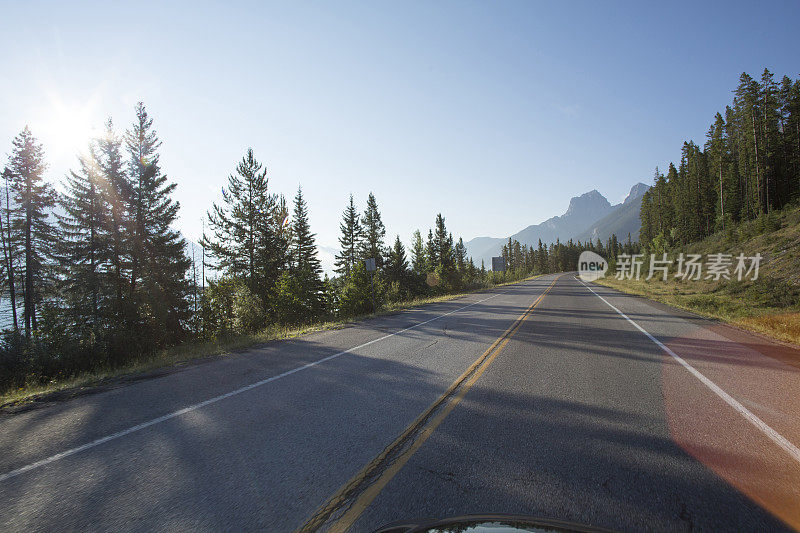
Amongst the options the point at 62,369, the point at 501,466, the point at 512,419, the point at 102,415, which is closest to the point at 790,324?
the point at 512,419

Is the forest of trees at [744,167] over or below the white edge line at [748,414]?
over

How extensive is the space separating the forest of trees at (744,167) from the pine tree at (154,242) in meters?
47.8

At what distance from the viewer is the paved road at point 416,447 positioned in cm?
232

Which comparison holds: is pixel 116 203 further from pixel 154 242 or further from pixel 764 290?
pixel 764 290

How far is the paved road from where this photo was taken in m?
2.32

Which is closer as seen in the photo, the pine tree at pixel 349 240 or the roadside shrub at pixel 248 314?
the roadside shrub at pixel 248 314

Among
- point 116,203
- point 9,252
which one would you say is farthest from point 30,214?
point 116,203

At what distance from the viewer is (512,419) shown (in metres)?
3.84

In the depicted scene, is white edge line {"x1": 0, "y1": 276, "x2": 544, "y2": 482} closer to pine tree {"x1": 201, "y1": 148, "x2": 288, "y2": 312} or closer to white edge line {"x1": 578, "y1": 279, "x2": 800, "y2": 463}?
white edge line {"x1": 578, "y1": 279, "x2": 800, "y2": 463}

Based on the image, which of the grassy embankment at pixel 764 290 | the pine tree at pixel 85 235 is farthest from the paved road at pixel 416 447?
the pine tree at pixel 85 235

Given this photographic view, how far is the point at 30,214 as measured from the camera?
24609mm

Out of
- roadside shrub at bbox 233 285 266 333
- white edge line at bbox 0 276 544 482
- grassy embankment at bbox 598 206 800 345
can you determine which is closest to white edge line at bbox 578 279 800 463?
grassy embankment at bbox 598 206 800 345

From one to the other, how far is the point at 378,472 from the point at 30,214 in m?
35.9

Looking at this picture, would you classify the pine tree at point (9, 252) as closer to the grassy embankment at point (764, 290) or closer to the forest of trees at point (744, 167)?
the grassy embankment at point (764, 290)
